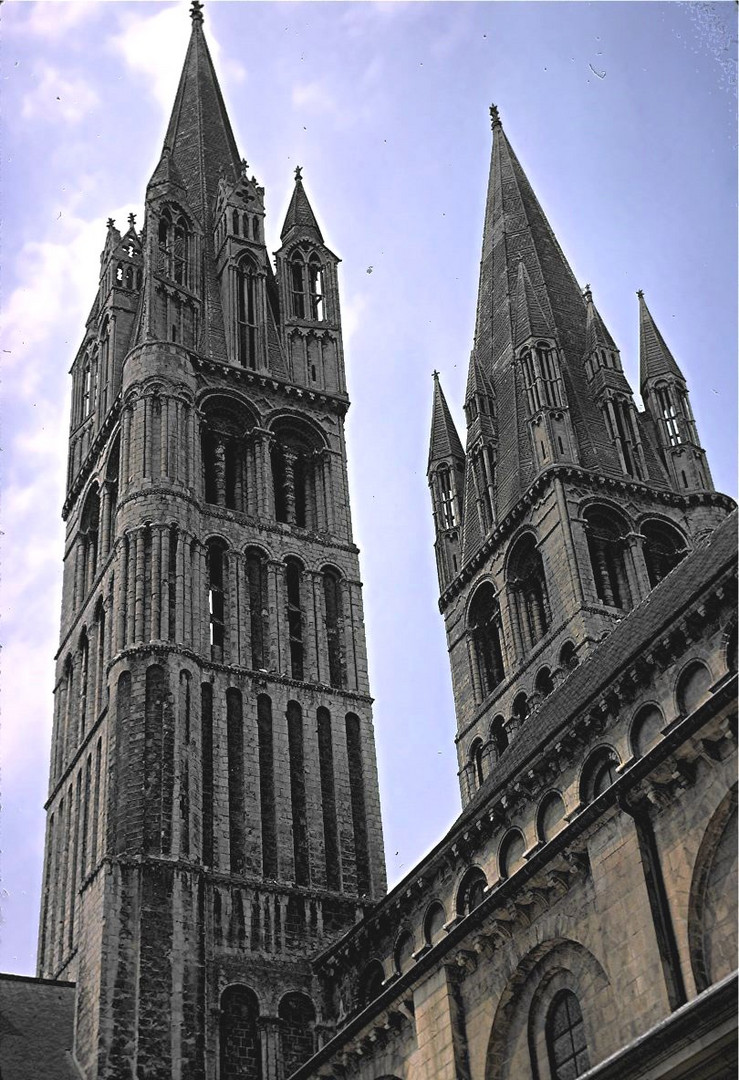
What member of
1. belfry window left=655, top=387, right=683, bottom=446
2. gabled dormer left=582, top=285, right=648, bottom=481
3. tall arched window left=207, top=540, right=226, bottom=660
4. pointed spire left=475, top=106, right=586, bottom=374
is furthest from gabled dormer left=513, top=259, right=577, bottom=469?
tall arched window left=207, top=540, right=226, bottom=660

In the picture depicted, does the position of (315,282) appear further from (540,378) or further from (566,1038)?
(566,1038)

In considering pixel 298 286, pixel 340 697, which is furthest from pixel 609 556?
pixel 298 286

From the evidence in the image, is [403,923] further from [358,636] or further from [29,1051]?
[358,636]

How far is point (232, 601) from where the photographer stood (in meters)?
39.5

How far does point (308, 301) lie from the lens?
49062 mm

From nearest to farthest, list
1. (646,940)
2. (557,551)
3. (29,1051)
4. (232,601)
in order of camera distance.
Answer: (646,940) → (29,1051) → (232,601) → (557,551)

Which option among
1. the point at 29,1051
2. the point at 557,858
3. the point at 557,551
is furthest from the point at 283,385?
the point at 557,858

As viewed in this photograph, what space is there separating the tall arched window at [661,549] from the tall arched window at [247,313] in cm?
1227

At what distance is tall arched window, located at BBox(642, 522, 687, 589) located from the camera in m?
44.2

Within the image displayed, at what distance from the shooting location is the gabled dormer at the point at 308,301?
4656 centimetres

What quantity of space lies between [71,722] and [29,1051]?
10751 millimetres

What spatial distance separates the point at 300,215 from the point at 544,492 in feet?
43.7

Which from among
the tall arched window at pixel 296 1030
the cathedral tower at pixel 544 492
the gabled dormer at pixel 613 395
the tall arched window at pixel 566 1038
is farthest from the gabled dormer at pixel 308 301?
the tall arched window at pixel 566 1038

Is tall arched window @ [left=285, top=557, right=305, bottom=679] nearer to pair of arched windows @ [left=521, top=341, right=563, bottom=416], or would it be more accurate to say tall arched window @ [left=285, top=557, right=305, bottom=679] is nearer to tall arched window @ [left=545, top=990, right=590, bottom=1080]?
pair of arched windows @ [left=521, top=341, right=563, bottom=416]
